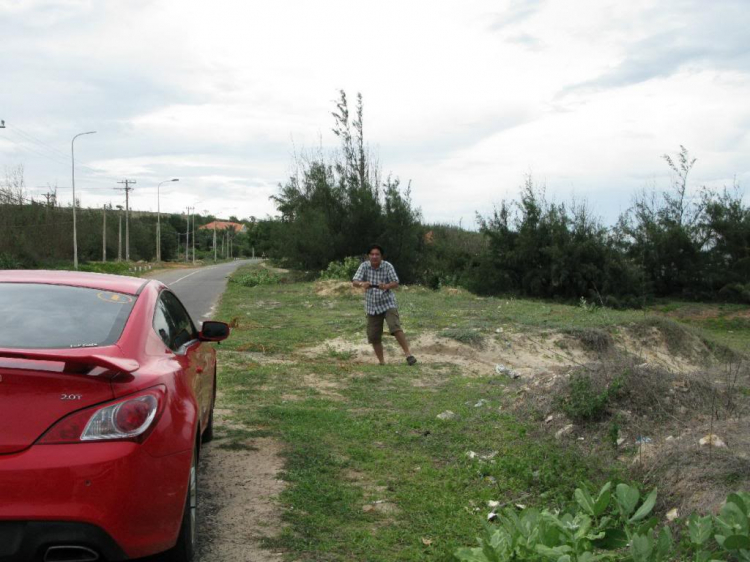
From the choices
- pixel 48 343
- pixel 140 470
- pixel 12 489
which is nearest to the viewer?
pixel 12 489

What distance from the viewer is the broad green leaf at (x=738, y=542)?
2.86 meters

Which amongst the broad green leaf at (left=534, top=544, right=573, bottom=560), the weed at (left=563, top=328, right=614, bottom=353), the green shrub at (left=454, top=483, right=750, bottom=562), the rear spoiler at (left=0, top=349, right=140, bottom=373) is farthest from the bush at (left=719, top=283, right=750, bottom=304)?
the rear spoiler at (left=0, top=349, right=140, bottom=373)

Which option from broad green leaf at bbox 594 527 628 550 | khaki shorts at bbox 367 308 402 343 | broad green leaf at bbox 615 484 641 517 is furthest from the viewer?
khaki shorts at bbox 367 308 402 343

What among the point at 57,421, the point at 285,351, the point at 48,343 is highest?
the point at 48,343

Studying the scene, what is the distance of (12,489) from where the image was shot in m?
2.96

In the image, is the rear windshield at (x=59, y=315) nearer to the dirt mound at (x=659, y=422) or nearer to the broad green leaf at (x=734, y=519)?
the broad green leaf at (x=734, y=519)

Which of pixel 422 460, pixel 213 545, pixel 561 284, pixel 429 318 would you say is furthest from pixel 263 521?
pixel 561 284

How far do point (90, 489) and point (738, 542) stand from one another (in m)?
2.59

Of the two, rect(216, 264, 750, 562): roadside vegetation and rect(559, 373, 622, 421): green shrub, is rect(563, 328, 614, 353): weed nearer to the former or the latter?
rect(216, 264, 750, 562): roadside vegetation

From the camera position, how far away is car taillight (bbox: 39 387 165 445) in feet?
10.1

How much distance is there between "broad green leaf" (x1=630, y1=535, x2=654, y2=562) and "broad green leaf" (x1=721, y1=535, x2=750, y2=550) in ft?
0.96

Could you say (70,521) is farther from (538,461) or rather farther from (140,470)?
(538,461)

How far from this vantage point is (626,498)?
344 cm

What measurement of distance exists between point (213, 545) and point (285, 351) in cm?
809
